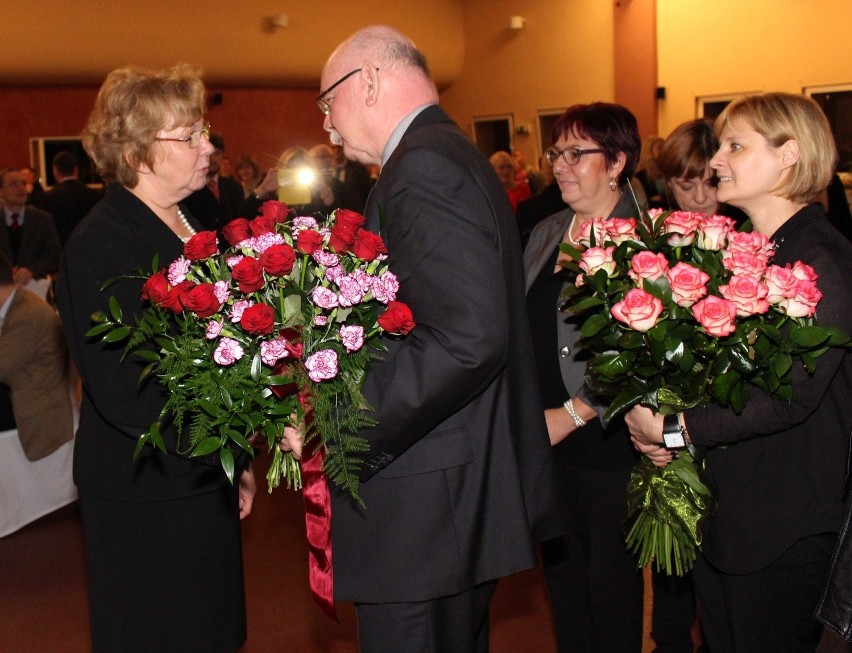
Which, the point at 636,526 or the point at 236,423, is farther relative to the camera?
the point at 636,526

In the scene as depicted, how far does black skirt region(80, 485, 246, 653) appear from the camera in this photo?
2.25 m

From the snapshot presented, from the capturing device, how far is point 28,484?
15.8 feet

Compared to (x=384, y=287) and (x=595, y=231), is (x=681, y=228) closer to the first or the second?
(x=595, y=231)

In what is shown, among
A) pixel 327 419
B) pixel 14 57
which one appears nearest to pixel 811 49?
pixel 14 57

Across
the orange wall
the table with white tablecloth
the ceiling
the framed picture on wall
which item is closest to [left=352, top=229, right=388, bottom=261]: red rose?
the table with white tablecloth

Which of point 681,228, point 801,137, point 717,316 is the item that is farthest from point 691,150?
point 717,316

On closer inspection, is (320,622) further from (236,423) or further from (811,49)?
(811,49)

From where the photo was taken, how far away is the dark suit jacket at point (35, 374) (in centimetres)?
463

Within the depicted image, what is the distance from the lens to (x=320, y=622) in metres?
3.66

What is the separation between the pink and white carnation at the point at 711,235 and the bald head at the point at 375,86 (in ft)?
2.21

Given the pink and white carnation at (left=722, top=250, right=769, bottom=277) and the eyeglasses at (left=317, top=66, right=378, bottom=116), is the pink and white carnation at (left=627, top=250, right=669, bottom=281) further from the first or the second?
the eyeglasses at (left=317, top=66, right=378, bottom=116)

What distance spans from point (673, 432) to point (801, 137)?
2.49ft

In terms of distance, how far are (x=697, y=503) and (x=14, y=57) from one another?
12.3 meters

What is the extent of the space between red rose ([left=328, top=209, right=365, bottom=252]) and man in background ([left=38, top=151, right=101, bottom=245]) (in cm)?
727
